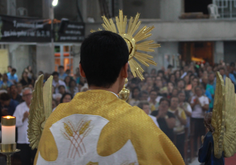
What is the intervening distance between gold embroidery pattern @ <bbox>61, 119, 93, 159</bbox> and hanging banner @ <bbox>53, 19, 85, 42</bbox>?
9.74 m

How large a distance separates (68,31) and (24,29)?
2.72 metres

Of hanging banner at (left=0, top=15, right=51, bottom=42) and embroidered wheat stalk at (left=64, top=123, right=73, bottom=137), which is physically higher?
hanging banner at (left=0, top=15, right=51, bottom=42)

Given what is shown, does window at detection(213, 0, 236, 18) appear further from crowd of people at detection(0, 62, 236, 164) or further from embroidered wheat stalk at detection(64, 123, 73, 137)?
embroidered wheat stalk at detection(64, 123, 73, 137)

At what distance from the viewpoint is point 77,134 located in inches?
60.9

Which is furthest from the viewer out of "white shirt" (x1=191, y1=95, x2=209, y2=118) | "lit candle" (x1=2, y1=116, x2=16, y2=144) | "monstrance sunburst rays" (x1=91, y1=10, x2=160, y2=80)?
"white shirt" (x1=191, y1=95, x2=209, y2=118)

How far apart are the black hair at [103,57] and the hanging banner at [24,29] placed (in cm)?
829

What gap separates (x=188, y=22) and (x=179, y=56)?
75.3 inches

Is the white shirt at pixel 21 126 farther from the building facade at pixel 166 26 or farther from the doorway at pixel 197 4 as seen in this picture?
the doorway at pixel 197 4

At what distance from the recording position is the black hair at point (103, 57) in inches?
60.1

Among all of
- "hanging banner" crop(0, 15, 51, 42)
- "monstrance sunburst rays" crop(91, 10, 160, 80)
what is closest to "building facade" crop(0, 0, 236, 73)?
"hanging banner" crop(0, 15, 51, 42)

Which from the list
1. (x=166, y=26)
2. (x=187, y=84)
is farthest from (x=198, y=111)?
(x=166, y=26)

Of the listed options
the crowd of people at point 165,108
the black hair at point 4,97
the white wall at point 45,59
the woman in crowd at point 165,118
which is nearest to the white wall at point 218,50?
the white wall at point 45,59

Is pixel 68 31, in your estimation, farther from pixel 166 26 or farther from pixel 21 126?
pixel 21 126

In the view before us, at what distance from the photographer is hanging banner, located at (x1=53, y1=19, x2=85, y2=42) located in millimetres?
11218
